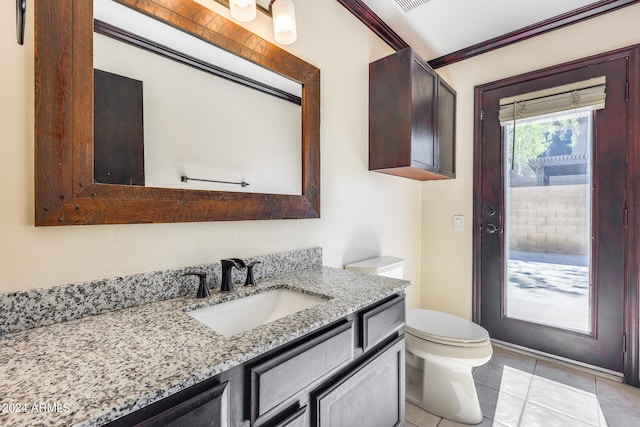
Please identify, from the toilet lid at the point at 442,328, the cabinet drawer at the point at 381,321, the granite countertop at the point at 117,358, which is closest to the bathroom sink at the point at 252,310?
the granite countertop at the point at 117,358

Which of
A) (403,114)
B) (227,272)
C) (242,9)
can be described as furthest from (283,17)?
(227,272)

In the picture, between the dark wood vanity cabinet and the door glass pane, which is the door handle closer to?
the door glass pane

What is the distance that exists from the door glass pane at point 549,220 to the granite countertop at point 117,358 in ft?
6.13

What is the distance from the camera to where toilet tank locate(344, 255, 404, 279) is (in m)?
1.73

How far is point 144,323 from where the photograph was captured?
811 mm

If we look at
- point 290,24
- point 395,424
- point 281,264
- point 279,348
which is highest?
point 290,24

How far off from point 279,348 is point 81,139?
0.83 meters

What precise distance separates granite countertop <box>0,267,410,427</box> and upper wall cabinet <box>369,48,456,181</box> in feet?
3.75

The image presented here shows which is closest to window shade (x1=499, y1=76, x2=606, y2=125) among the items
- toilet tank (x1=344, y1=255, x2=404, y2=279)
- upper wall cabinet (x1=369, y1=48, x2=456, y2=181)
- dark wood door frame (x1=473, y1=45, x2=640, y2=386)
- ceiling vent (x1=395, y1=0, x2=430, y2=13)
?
dark wood door frame (x1=473, y1=45, x2=640, y2=386)

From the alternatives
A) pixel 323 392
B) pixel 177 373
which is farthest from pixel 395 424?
Answer: pixel 177 373

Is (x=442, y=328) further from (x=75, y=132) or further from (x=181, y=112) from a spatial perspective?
(x=75, y=132)

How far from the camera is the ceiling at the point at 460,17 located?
1.87 meters

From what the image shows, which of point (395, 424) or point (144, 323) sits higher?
point (144, 323)

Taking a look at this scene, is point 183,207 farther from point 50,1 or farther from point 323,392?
point 323,392
